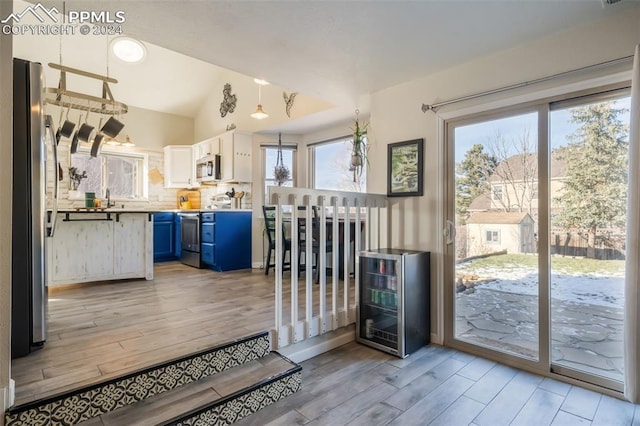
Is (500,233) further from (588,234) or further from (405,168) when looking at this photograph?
(405,168)

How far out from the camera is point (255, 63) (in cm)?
264

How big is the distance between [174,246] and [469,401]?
18.3ft

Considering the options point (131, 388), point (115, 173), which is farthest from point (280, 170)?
point (131, 388)

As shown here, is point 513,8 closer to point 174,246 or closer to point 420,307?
point 420,307

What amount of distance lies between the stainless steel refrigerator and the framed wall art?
8.70 ft

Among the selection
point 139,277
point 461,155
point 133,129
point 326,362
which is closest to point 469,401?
point 326,362

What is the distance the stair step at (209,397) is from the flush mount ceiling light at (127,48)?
477 cm

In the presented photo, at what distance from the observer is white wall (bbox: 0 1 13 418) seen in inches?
57.9

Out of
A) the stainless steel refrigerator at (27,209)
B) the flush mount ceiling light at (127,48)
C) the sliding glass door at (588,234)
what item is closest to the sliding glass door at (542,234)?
the sliding glass door at (588,234)

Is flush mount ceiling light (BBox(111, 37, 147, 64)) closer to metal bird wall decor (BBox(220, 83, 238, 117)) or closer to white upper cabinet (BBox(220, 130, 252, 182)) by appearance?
metal bird wall decor (BBox(220, 83, 238, 117))

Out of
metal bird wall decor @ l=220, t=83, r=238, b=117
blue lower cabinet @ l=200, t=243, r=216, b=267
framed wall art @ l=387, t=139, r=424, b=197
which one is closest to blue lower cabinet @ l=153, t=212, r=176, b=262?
blue lower cabinet @ l=200, t=243, r=216, b=267

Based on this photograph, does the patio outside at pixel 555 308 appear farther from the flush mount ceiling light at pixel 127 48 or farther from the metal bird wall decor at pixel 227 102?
the flush mount ceiling light at pixel 127 48

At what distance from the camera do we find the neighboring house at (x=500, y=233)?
2418mm

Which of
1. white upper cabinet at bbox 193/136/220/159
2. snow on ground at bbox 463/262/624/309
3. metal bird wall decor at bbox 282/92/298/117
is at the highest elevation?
metal bird wall decor at bbox 282/92/298/117
